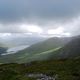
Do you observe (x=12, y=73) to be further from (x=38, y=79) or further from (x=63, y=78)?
(x=63, y=78)

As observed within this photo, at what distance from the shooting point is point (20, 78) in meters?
61.4

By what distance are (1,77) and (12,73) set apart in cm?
338

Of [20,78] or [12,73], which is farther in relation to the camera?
[12,73]

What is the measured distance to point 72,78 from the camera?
6306 cm

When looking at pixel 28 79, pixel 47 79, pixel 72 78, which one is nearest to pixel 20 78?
pixel 28 79

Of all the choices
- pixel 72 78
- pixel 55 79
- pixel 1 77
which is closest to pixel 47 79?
pixel 55 79

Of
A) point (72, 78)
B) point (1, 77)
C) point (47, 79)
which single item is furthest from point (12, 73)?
point (72, 78)

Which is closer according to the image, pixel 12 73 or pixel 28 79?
pixel 28 79

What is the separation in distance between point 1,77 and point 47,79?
10.7 metres

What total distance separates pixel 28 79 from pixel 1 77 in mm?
6576

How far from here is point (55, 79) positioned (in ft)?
207

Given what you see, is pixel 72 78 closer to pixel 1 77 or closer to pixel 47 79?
pixel 47 79

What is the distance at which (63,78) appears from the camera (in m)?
63.2

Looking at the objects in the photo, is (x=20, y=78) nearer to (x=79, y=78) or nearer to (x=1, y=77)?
(x=1, y=77)
